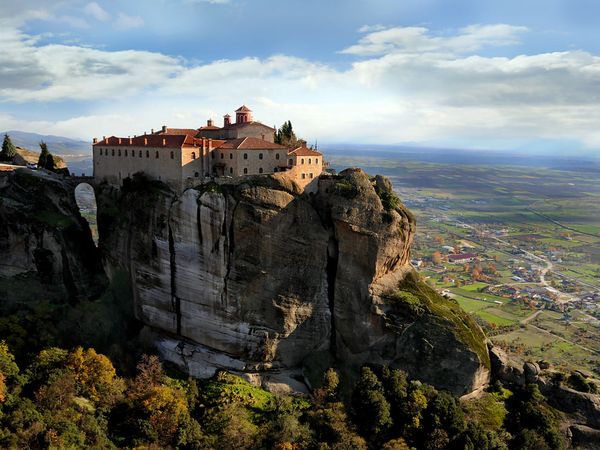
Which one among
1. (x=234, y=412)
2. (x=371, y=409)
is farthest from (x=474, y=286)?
(x=234, y=412)

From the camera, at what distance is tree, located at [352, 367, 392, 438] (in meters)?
40.6

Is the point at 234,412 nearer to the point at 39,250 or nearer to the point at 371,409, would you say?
the point at 371,409

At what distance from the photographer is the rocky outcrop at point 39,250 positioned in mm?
49188

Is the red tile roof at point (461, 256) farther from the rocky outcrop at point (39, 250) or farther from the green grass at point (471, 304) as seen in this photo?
the rocky outcrop at point (39, 250)

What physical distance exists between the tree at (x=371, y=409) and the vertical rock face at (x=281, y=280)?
14.7ft

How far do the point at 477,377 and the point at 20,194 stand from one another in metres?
46.2

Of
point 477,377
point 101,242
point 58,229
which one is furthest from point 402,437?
point 58,229

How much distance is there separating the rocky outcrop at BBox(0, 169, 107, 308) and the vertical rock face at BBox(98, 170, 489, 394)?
278 inches

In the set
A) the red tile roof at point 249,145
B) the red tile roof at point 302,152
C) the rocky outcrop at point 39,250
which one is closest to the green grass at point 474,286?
the red tile roof at point 302,152

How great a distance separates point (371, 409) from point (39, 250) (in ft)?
111

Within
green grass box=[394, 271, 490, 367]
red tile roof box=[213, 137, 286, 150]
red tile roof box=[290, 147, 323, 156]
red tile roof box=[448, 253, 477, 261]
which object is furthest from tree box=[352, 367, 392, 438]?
red tile roof box=[448, 253, 477, 261]

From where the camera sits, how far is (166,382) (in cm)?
4303

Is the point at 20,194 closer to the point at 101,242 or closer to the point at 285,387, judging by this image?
the point at 101,242

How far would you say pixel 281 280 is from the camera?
4525 centimetres
